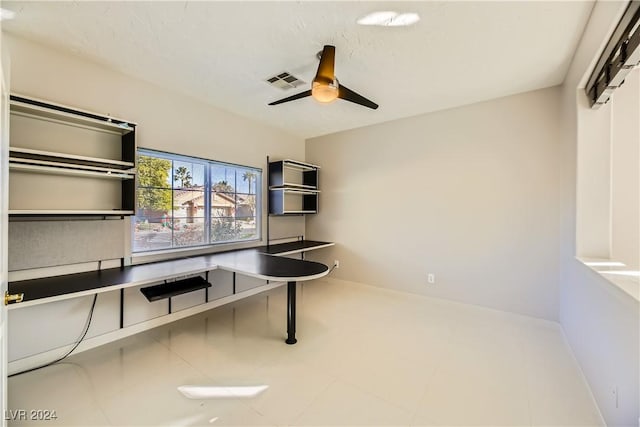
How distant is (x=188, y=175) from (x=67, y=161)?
3.81 feet

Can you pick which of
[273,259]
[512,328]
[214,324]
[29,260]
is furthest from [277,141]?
[512,328]

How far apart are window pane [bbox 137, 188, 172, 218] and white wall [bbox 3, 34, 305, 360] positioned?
0.26 metres

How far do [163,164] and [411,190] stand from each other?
328 centimetres

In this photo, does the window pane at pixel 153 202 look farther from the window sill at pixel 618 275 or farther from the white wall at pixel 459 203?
the window sill at pixel 618 275

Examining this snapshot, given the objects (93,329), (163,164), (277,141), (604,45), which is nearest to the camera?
(604,45)

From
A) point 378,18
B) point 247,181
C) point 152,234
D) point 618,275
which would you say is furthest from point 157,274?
point 618,275

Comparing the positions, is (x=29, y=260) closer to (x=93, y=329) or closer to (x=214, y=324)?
(x=93, y=329)

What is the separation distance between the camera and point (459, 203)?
3355 millimetres

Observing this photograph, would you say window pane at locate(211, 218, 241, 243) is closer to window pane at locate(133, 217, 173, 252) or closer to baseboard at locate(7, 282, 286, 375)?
window pane at locate(133, 217, 173, 252)

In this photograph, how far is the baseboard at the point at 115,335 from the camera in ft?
6.68

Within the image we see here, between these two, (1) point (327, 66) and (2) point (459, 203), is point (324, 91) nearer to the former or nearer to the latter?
(1) point (327, 66)

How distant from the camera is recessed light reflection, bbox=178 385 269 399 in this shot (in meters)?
1.80

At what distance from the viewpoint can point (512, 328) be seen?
279cm

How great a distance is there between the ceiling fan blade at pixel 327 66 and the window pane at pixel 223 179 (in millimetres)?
2173
